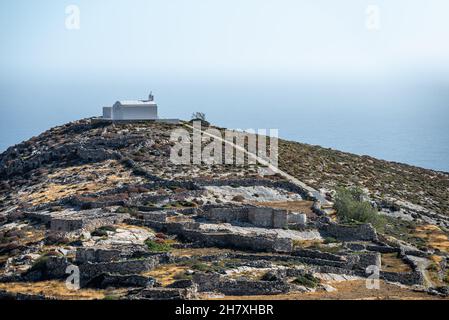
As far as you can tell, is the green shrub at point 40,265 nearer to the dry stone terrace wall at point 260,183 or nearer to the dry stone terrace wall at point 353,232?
the dry stone terrace wall at point 353,232

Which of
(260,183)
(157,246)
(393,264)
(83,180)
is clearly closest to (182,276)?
(157,246)

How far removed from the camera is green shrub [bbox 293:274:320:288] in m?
54.2

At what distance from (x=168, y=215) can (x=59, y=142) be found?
3605cm

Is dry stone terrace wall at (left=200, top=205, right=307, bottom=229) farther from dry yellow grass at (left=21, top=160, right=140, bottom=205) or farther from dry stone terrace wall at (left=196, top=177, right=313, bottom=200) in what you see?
dry yellow grass at (left=21, top=160, right=140, bottom=205)

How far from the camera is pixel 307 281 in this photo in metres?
54.7

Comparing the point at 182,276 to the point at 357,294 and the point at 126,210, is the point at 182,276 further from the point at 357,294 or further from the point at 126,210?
the point at 126,210

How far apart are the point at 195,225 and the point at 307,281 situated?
1453 cm

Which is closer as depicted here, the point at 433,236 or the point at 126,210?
the point at 126,210

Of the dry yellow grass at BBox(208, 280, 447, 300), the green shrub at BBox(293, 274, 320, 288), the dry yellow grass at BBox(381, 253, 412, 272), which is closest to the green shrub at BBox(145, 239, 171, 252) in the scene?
the green shrub at BBox(293, 274, 320, 288)

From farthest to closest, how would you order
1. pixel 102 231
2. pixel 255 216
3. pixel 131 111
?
pixel 131 111 → pixel 255 216 → pixel 102 231

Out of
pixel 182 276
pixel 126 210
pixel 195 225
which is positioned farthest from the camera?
pixel 126 210

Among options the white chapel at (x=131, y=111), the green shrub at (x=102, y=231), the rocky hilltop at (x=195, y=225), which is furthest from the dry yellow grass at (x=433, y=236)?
the white chapel at (x=131, y=111)

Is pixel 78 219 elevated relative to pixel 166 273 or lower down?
elevated

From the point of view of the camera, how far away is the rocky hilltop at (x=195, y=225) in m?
54.2
